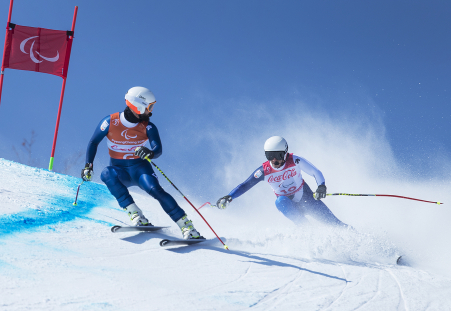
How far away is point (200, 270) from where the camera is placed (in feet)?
12.0

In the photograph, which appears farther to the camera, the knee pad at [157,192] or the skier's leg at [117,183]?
the skier's leg at [117,183]

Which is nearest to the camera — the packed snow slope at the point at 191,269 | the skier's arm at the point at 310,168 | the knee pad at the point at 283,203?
the packed snow slope at the point at 191,269

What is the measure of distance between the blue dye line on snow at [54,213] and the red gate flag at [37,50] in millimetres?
3758

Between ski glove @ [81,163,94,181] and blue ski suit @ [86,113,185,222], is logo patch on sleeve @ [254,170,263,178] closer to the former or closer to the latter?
blue ski suit @ [86,113,185,222]

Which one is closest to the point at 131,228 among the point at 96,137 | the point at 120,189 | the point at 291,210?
the point at 120,189

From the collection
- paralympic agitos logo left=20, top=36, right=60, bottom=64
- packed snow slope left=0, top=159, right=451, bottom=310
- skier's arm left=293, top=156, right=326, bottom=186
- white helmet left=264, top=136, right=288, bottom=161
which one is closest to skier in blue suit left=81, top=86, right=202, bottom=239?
packed snow slope left=0, top=159, right=451, bottom=310

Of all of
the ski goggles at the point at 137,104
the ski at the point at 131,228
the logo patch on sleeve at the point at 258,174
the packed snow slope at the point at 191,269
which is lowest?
the packed snow slope at the point at 191,269

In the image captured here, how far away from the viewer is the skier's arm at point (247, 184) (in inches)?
227

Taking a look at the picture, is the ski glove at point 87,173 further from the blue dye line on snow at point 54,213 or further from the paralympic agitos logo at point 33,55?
the paralympic agitos logo at point 33,55

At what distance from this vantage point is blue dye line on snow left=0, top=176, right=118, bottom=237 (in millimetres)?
4168

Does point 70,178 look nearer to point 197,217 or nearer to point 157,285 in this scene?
point 197,217

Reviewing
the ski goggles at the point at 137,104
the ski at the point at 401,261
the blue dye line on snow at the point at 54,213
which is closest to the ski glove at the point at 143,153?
the ski goggles at the point at 137,104

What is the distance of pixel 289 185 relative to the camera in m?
5.89

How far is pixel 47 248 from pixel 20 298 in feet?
3.93
